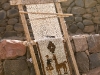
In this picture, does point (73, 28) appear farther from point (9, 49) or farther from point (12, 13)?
point (9, 49)

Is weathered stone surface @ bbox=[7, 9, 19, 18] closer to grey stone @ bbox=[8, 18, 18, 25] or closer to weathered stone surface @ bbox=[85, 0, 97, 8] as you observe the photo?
grey stone @ bbox=[8, 18, 18, 25]

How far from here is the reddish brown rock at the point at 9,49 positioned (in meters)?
2.64

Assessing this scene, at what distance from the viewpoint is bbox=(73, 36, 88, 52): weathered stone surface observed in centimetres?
291

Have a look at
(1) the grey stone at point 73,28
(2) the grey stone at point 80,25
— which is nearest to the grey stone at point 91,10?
(2) the grey stone at point 80,25

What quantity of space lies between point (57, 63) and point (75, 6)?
272 cm

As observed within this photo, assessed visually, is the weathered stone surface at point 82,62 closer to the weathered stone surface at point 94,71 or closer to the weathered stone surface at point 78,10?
the weathered stone surface at point 94,71

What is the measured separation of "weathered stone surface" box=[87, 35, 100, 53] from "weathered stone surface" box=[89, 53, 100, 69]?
6 cm

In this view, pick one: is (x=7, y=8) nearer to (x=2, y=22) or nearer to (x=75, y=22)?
(x=2, y=22)

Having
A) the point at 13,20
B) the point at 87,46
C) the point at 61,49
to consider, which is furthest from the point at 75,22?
the point at 61,49

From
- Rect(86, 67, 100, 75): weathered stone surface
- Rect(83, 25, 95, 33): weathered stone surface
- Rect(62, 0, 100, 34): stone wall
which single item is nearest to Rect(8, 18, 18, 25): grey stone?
Rect(62, 0, 100, 34): stone wall

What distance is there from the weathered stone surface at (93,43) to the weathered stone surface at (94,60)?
2.4 inches

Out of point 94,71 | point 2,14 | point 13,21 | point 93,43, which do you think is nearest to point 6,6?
point 2,14

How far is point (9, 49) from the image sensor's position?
2.64m

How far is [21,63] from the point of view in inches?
106
